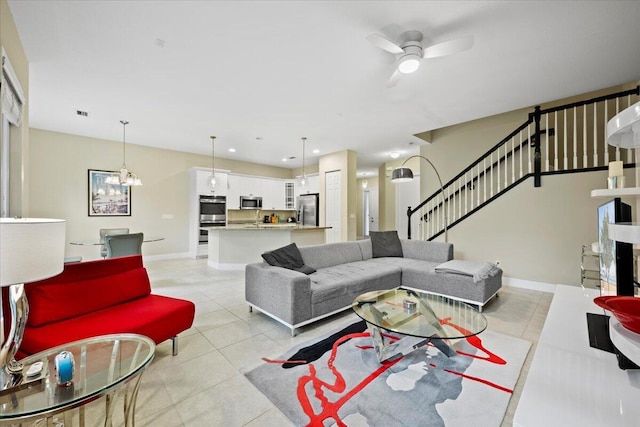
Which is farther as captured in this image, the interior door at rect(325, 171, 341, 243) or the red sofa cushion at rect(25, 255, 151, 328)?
the interior door at rect(325, 171, 341, 243)

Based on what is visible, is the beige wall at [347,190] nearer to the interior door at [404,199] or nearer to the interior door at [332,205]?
the interior door at [332,205]

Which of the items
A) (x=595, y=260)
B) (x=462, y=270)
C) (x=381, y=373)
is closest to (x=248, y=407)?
(x=381, y=373)

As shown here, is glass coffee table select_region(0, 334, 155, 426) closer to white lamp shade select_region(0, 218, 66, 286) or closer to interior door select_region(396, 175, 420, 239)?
white lamp shade select_region(0, 218, 66, 286)

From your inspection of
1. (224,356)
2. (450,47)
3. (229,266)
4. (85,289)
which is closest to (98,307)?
(85,289)

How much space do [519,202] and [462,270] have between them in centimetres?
193

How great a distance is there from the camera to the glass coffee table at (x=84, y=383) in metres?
1.02

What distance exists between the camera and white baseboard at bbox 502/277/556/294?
4.03 meters

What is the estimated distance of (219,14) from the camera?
7.41ft

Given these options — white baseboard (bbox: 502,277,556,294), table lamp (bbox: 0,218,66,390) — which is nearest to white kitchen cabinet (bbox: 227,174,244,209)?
table lamp (bbox: 0,218,66,390)

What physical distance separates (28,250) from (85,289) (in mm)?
1343

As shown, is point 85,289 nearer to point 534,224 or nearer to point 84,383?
point 84,383

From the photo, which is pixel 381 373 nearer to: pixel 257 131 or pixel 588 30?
pixel 588 30

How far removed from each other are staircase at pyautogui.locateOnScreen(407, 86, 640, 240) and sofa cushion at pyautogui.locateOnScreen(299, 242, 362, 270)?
6.30 ft

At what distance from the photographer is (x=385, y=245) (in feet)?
15.2
